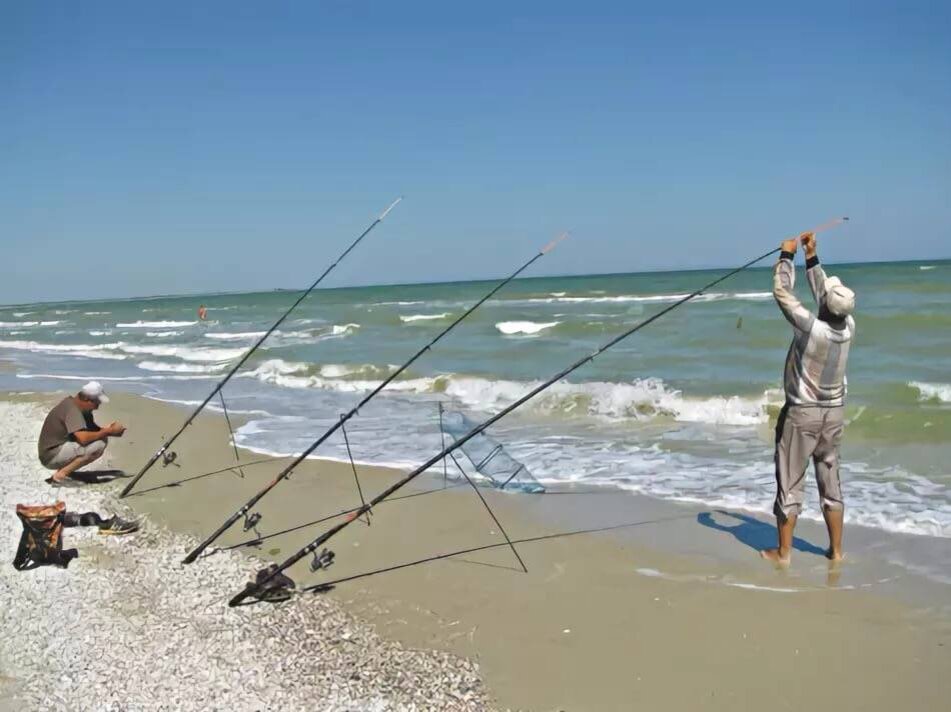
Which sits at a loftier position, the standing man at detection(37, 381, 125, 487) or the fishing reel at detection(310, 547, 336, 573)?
the standing man at detection(37, 381, 125, 487)

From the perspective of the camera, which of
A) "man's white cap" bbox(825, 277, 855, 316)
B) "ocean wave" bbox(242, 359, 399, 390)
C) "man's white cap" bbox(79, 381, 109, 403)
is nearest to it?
"man's white cap" bbox(825, 277, 855, 316)

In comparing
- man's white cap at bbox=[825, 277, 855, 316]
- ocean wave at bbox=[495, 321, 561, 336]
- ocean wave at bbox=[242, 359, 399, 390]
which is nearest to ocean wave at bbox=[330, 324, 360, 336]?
ocean wave at bbox=[495, 321, 561, 336]

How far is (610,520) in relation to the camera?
18.7 feet

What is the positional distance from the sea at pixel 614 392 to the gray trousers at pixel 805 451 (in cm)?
130

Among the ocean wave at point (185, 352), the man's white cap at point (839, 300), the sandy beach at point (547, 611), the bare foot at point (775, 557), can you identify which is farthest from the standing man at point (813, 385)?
the ocean wave at point (185, 352)

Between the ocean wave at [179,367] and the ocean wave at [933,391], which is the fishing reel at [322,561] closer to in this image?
the ocean wave at [933,391]

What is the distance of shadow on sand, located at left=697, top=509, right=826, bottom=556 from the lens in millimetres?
4953

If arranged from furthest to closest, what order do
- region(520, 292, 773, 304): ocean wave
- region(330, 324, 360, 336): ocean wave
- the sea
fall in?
region(520, 292, 773, 304): ocean wave, region(330, 324, 360, 336): ocean wave, the sea

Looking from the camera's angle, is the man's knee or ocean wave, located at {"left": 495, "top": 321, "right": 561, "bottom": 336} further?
ocean wave, located at {"left": 495, "top": 321, "right": 561, "bottom": 336}

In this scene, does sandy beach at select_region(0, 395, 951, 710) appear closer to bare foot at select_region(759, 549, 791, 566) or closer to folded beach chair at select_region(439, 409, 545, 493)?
bare foot at select_region(759, 549, 791, 566)

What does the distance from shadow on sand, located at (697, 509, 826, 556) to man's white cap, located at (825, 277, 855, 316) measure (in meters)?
1.67

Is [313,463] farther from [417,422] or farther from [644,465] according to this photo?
[644,465]

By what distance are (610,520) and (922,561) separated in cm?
201

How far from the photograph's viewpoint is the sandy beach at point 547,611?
3406mm
